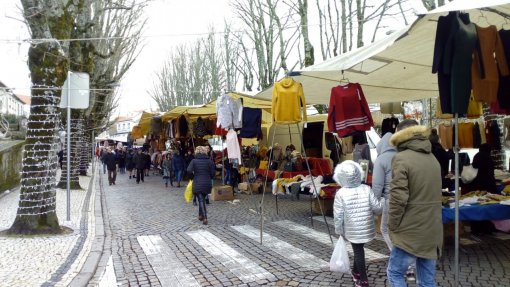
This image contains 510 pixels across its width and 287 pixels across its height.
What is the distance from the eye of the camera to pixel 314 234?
8023 millimetres

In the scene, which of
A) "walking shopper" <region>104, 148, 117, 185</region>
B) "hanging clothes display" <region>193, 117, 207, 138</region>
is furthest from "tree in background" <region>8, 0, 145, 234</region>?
"walking shopper" <region>104, 148, 117, 185</region>

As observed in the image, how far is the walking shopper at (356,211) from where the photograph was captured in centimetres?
481

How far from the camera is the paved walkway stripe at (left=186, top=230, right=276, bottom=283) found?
5.69 metres

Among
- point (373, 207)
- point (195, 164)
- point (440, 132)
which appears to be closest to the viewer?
point (373, 207)

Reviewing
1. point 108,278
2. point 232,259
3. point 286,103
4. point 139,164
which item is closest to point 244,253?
point 232,259

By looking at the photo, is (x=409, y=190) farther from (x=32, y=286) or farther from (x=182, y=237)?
(x=182, y=237)

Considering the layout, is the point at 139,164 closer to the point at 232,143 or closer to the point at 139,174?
the point at 139,174

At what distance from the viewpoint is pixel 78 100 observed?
9.20 m

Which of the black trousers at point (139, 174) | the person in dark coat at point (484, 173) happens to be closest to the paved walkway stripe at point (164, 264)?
the person in dark coat at point (484, 173)

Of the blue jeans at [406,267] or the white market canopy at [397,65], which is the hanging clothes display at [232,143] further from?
the blue jeans at [406,267]

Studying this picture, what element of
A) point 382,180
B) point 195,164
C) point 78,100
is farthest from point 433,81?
point 78,100

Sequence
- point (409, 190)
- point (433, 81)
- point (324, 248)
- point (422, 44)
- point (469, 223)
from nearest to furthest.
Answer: point (409, 190) → point (422, 44) → point (324, 248) → point (469, 223) → point (433, 81)

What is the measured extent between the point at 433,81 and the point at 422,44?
2890 mm

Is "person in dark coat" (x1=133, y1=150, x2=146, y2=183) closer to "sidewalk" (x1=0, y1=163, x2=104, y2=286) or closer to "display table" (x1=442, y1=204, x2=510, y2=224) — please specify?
"sidewalk" (x1=0, y1=163, x2=104, y2=286)
